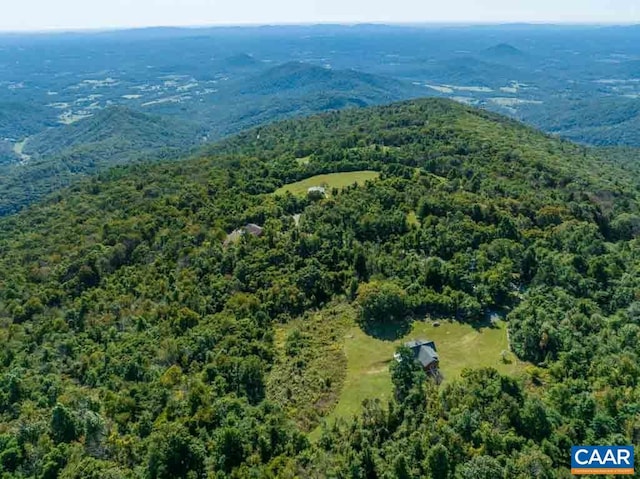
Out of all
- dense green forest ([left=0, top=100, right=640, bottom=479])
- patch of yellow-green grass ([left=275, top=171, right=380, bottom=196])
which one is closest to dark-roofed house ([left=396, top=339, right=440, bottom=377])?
dense green forest ([left=0, top=100, right=640, bottom=479])

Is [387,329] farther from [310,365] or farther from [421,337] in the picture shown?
[310,365]

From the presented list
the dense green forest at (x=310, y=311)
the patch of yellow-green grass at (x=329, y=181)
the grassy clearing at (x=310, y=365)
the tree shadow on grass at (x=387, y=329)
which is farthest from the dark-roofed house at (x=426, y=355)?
the patch of yellow-green grass at (x=329, y=181)

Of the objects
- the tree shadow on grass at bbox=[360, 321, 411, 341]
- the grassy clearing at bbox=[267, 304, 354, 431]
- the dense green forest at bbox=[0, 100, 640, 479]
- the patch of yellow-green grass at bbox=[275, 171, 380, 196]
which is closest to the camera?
the dense green forest at bbox=[0, 100, 640, 479]

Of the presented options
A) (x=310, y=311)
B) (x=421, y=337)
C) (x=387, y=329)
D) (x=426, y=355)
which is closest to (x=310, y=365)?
(x=387, y=329)

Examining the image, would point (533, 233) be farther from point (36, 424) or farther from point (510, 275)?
point (36, 424)

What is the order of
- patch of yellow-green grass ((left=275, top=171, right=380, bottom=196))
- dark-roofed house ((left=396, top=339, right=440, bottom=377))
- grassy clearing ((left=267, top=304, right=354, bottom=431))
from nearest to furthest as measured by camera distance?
1. grassy clearing ((left=267, top=304, right=354, bottom=431))
2. dark-roofed house ((left=396, top=339, right=440, bottom=377))
3. patch of yellow-green grass ((left=275, top=171, right=380, bottom=196))

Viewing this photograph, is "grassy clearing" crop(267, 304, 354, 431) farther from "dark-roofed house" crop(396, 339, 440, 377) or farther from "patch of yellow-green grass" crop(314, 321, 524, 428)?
"dark-roofed house" crop(396, 339, 440, 377)

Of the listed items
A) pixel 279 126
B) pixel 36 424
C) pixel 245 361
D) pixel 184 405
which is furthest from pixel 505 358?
pixel 279 126
